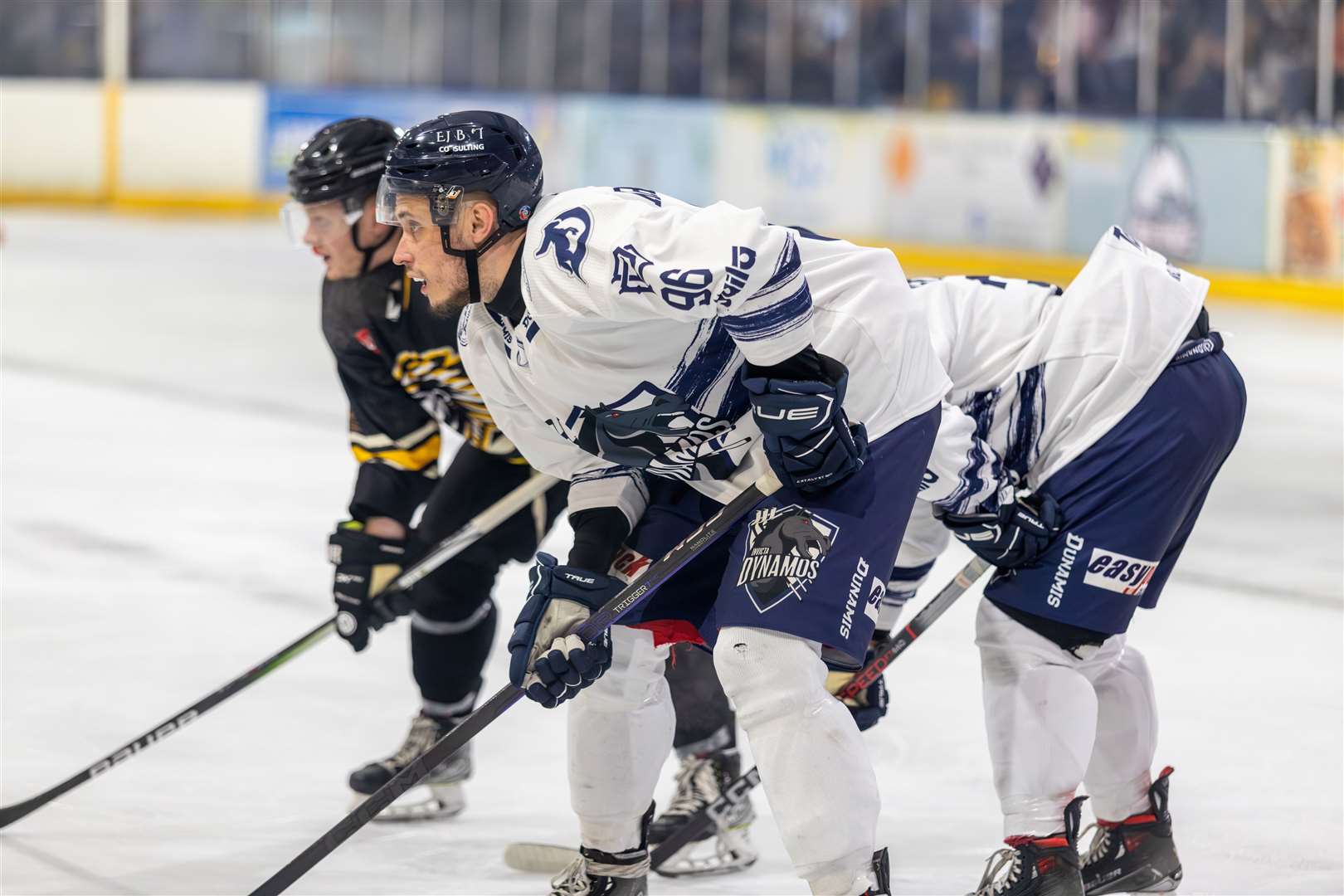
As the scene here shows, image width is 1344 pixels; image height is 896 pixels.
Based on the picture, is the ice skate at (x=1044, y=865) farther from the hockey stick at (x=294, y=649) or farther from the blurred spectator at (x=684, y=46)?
the blurred spectator at (x=684, y=46)

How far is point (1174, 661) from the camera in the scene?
3951 mm

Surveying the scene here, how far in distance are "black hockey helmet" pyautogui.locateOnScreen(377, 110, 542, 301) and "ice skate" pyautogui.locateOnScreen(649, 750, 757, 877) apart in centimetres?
104

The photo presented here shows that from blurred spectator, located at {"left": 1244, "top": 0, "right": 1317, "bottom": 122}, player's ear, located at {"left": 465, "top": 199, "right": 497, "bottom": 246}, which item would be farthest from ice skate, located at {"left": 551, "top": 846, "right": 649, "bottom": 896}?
blurred spectator, located at {"left": 1244, "top": 0, "right": 1317, "bottom": 122}

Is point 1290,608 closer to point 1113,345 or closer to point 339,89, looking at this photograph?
point 1113,345

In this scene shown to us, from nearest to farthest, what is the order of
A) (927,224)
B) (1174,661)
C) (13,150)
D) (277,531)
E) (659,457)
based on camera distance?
(659,457), (1174,661), (277,531), (927,224), (13,150)

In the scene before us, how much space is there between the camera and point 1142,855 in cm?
270

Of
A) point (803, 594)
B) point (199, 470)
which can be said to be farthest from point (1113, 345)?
point (199, 470)

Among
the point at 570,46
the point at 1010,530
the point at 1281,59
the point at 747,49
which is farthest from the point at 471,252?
the point at 570,46

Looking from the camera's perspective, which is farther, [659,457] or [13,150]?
[13,150]

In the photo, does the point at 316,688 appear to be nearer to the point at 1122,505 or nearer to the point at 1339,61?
the point at 1122,505

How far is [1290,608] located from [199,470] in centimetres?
330

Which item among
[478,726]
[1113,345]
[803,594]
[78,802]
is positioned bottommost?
[78,802]

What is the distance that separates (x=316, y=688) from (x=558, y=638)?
156 centimetres

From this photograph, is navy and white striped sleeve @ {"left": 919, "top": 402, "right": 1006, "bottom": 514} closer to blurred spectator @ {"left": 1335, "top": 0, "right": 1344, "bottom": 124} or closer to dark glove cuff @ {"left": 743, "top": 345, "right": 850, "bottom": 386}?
dark glove cuff @ {"left": 743, "top": 345, "right": 850, "bottom": 386}
